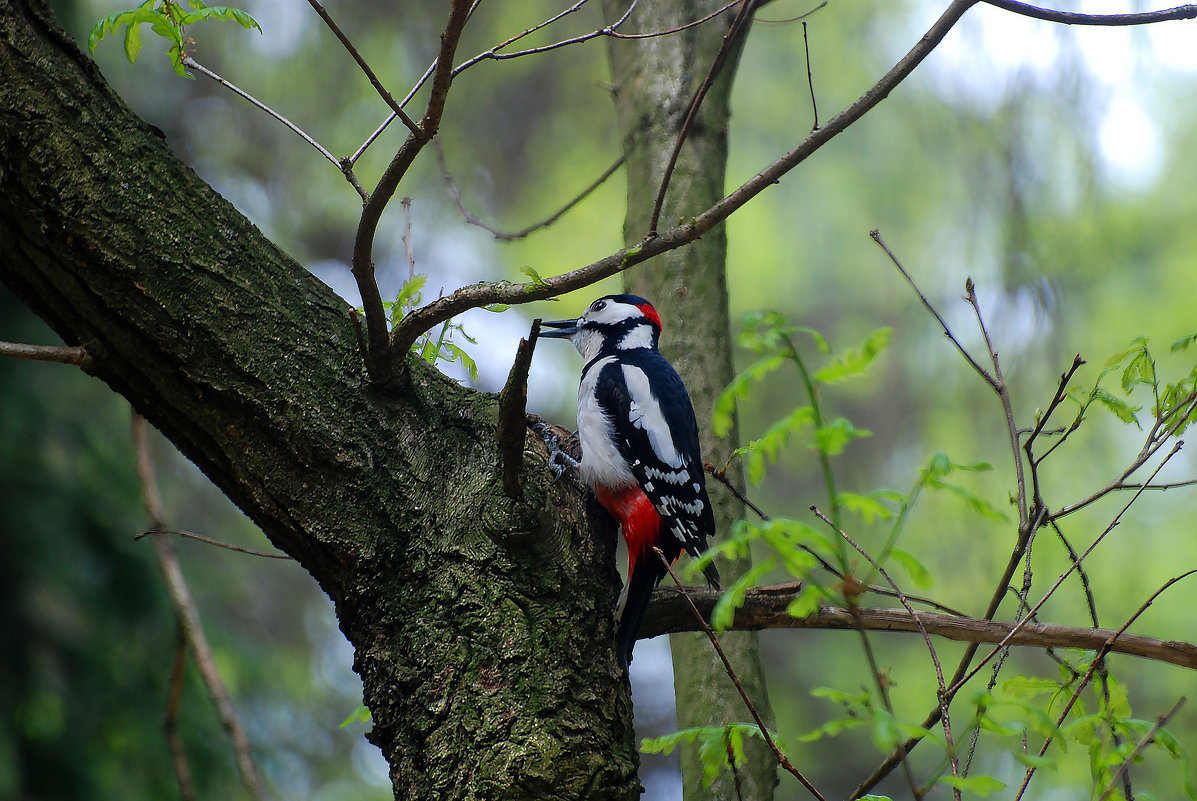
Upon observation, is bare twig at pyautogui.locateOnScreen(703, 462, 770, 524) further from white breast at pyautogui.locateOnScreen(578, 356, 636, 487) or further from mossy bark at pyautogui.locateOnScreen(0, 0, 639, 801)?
white breast at pyautogui.locateOnScreen(578, 356, 636, 487)

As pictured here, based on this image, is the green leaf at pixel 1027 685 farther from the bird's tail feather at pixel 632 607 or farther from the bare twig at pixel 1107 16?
the bare twig at pixel 1107 16

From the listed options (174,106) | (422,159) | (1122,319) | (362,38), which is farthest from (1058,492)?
(174,106)

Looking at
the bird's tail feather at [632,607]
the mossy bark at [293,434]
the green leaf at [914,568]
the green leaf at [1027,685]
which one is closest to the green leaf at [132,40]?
the mossy bark at [293,434]

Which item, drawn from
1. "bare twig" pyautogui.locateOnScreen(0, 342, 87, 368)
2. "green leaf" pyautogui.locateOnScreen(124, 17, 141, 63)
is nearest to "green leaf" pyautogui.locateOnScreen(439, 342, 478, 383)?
"bare twig" pyautogui.locateOnScreen(0, 342, 87, 368)

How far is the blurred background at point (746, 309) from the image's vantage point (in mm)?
3061

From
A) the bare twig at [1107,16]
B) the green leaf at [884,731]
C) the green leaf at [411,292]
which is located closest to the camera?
the green leaf at [884,731]

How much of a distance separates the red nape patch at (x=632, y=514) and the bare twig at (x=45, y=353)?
3.67 feet

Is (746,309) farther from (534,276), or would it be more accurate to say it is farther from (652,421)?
(534,276)

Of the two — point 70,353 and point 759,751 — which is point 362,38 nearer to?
point 70,353

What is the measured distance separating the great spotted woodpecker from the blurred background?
1.75ft

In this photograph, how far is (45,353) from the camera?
152cm

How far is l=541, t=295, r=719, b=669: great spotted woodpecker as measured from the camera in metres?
2.17

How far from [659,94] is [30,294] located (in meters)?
1.68

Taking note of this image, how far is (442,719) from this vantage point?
4.78ft
